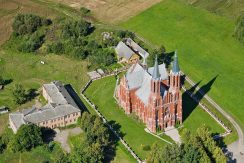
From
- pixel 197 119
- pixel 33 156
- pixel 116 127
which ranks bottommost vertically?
pixel 33 156

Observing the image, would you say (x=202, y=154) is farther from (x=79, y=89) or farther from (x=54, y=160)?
(x=79, y=89)

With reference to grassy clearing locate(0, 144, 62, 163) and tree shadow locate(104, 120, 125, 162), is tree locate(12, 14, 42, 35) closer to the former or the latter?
tree shadow locate(104, 120, 125, 162)

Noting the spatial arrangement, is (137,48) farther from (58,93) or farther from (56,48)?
(58,93)

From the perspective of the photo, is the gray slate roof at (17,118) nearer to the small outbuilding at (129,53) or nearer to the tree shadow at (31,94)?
the tree shadow at (31,94)

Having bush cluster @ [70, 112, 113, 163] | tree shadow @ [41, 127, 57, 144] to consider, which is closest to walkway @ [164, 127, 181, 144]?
bush cluster @ [70, 112, 113, 163]

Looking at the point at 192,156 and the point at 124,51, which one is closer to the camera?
the point at 192,156

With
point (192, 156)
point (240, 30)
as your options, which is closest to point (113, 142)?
point (192, 156)
